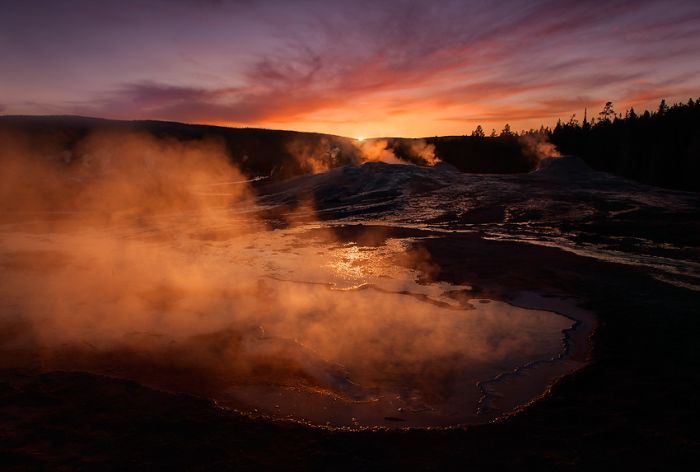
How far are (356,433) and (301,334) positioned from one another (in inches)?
89.0

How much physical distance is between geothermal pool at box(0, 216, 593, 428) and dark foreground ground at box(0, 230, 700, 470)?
0.76ft

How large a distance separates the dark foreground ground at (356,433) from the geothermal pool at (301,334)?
23cm

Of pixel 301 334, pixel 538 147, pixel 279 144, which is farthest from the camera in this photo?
pixel 279 144

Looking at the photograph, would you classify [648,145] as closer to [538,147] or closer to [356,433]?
[538,147]

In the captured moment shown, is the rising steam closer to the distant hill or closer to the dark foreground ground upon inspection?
the dark foreground ground

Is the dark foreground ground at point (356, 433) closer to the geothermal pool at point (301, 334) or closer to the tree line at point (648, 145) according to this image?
the geothermal pool at point (301, 334)

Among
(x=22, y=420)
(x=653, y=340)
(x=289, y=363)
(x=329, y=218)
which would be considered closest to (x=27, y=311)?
(x=22, y=420)

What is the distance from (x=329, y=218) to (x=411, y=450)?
15960 mm

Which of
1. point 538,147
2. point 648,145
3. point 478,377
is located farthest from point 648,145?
point 478,377

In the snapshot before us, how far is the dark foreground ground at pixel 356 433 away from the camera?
10.5 ft

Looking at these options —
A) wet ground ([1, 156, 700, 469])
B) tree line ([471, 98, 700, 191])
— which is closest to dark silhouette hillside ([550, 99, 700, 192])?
tree line ([471, 98, 700, 191])

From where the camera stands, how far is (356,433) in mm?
3553

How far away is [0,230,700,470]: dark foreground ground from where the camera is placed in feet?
10.5

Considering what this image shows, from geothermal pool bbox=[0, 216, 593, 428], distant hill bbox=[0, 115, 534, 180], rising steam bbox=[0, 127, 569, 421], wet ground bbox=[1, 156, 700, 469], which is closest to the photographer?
wet ground bbox=[1, 156, 700, 469]
